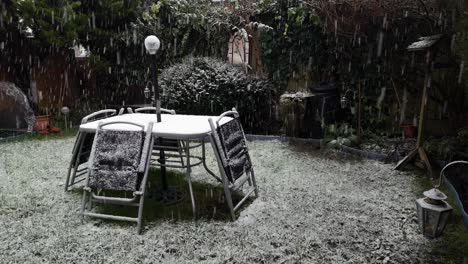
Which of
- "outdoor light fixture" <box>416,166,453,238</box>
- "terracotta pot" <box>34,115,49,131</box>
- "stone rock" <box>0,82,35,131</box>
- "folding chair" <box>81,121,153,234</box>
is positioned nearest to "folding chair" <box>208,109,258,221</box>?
"folding chair" <box>81,121,153,234</box>

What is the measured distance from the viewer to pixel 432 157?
419cm

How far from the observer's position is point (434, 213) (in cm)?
253

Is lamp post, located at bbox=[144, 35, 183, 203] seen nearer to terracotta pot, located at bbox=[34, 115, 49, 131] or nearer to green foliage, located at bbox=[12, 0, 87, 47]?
terracotta pot, located at bbox=[34, 115, 49, 131]

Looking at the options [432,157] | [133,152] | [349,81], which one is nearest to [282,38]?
[349,81]

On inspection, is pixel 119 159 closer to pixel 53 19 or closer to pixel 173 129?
pixel 173 129

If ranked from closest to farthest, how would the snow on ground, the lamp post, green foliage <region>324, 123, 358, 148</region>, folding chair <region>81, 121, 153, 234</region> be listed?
the snow on ground < folding chair <region>81, 121, 153, 234</region> < the lamp post < green foliage <region>324, 123, 358, 148</region>

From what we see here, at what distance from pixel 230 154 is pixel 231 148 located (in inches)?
3.2

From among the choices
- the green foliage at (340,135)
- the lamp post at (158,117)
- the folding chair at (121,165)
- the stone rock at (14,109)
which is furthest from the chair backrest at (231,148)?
the stone rock at (14,109)

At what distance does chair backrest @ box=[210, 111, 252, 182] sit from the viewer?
9.41 ft

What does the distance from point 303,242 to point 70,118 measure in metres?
6.69

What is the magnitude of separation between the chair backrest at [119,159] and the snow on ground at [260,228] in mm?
389

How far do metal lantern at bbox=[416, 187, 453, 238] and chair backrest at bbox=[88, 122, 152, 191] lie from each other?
2238 mm

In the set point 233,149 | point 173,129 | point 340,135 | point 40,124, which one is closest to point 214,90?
point 340,135

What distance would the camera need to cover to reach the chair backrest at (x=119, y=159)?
108 inches
